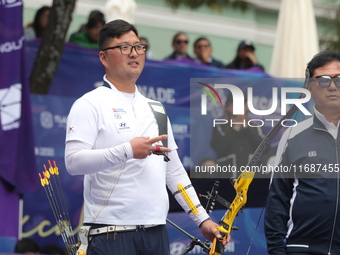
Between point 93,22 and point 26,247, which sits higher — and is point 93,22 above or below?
→ above

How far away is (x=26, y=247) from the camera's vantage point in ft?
25.2

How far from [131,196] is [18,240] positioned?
145 inches

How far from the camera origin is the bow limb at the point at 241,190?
15.8 ft

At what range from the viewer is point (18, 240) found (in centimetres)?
791

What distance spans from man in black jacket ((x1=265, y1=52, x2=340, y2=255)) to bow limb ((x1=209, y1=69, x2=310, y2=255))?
10cm

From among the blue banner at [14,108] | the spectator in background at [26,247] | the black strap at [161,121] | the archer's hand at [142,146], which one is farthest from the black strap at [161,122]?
the blue banner at [14,108]

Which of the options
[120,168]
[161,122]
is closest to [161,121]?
[161,122]

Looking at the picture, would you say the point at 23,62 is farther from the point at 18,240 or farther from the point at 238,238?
the point at 238,238

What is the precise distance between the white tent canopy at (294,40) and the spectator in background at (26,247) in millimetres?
5066

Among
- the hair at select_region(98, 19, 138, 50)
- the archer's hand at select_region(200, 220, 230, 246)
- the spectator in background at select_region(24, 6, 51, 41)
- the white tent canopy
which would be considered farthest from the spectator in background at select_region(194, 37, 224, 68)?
the archer's hand at select_region(200, 220, 230, 246)

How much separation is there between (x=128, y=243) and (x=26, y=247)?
11.1 feet

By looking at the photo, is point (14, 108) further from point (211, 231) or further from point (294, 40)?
point (294, 40)

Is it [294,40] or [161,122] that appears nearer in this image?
[161,122]

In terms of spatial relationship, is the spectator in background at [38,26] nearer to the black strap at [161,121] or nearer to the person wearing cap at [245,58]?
the person wearing cap at [245,58]
